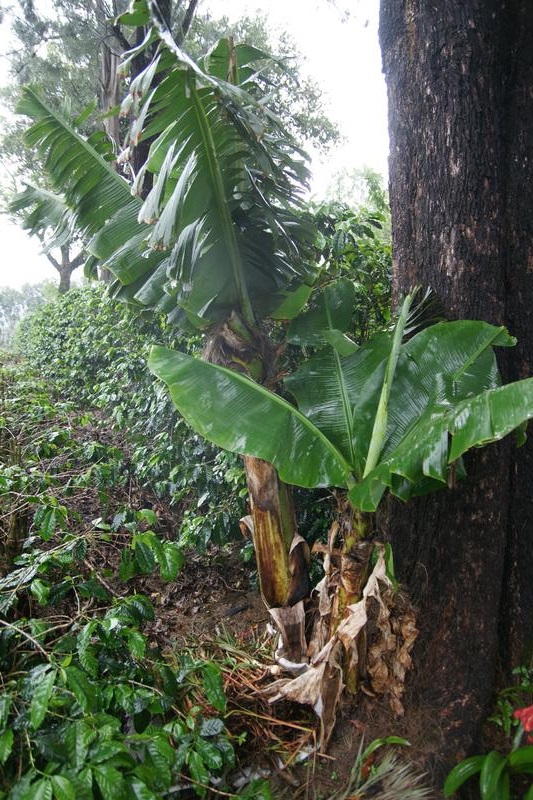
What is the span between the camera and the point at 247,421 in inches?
99.6

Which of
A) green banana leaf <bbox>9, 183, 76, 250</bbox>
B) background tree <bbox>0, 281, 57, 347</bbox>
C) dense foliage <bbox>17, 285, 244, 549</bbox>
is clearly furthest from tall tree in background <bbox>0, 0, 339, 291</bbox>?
background tree <bbox>0, 281, 57, 347</bbox>

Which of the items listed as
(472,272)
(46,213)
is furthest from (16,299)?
(472,272)

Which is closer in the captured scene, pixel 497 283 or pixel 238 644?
pixel 497 283

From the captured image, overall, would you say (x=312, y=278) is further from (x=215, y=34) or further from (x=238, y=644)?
(x=215, y=34)

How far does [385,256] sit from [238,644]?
3058 millimetres

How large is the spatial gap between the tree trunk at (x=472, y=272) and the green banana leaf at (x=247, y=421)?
2.06 ft

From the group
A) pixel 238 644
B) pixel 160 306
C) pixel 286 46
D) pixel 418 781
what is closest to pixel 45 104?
pixel 160 306

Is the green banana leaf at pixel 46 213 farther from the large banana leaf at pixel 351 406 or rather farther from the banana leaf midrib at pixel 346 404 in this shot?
the banana leaf midrib at pixel 346 404

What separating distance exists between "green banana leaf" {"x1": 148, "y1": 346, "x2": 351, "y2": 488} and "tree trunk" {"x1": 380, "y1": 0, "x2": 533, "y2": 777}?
629 mm

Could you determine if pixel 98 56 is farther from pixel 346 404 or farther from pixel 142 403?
pixel 346 404

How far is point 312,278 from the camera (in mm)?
3189

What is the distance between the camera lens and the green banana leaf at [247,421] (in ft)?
8.09

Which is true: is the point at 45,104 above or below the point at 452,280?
above

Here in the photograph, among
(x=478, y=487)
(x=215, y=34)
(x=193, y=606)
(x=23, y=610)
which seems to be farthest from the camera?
(x=215, y=34)
